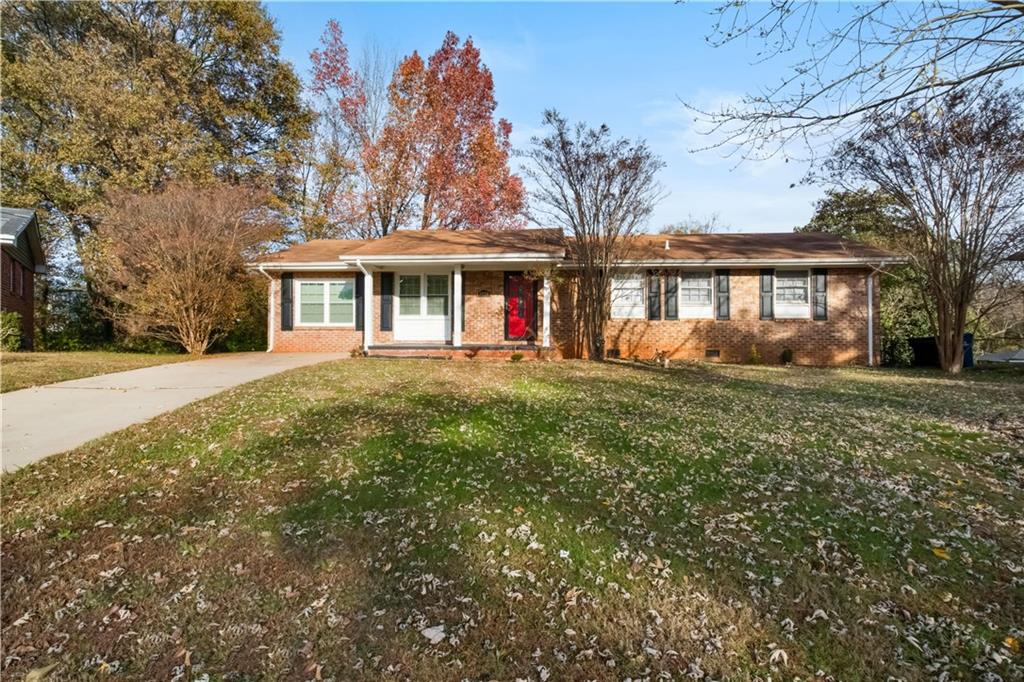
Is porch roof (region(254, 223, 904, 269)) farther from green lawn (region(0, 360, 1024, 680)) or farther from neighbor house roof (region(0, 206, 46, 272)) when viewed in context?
green lawn (region(0, 360, 1024, 680))

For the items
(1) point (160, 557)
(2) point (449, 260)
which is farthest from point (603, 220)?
(1) point (160, 557)

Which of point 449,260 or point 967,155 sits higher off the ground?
point 967,155

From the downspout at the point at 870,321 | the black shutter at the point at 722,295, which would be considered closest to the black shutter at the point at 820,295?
the downspout at the point at 870,321

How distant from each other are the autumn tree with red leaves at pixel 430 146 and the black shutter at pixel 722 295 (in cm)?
1110

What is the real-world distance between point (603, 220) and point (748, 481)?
29.4 feet

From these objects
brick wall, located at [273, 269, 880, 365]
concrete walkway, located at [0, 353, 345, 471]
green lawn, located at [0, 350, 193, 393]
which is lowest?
concrete walkway, located at [0, 353, 345, 471]

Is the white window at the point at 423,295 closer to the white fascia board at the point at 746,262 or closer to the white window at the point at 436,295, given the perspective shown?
the white window at the point at 436,295

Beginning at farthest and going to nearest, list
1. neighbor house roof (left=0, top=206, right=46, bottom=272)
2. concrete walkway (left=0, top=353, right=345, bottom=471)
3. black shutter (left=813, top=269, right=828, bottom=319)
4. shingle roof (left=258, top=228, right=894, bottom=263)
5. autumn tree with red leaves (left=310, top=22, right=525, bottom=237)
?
autumn tree with red leaves (left=310, top=22, right=525, bottom=237) < neighbor house roof (left=0, top=206, right=46, bottom=272) < black shutter (left=813, top=269, right=828, bottom=319) < shingle roof (left=258, top=228, right=894, bottom=263) < concrete walkway (left=0, top=353, right=345, bottom=471)

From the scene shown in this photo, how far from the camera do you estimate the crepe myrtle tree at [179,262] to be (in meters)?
13.2

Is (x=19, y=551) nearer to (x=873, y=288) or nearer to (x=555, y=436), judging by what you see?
(x=555, y=436)

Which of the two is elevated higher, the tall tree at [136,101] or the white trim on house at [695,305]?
the tall tree at [136,101]

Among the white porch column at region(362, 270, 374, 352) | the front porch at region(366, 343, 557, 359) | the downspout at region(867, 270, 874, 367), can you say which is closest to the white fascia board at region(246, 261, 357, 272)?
the white porch column at region(362, 270, 374, 352)

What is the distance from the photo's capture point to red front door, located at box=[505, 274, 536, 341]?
14430 millimetres

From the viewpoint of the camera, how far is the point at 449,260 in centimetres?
1347
